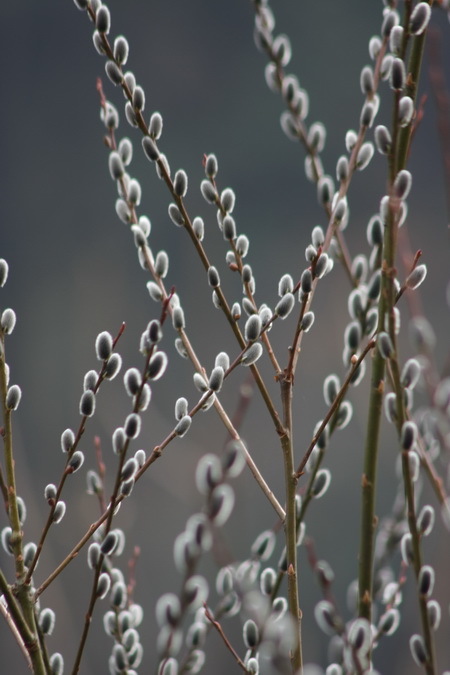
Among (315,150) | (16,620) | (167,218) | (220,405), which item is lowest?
(16,620)

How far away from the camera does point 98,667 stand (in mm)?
2098

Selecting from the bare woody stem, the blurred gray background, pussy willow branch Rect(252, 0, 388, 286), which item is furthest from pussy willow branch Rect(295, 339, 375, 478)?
the blurred gray background

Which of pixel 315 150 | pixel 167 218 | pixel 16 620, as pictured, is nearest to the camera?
pixel 16 620

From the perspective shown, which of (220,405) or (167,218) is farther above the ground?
(167,218)

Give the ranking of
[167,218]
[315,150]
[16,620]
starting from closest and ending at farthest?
[16,620] → [315,150] → [167,218]

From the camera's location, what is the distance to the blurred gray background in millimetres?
2209

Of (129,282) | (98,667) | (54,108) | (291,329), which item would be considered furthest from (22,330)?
(98,667)

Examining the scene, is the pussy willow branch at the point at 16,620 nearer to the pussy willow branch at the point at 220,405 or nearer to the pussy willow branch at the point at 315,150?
the pussy willow branch at the point at 220,405

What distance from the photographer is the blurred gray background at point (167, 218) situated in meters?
2.21

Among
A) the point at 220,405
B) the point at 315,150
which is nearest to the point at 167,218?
the point at 315,150

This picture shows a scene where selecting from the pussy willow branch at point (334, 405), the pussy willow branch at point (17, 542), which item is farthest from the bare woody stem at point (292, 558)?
the pussy willow branch at point (17, 542)

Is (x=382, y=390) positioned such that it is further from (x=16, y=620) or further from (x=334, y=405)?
(x=16, y=620)

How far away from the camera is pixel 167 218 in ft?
7.43

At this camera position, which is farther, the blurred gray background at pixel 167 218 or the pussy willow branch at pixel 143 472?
the blurred gray background at pixel 167 218
